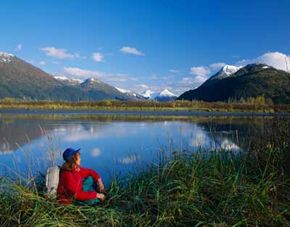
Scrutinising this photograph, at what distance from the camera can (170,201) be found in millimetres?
5574

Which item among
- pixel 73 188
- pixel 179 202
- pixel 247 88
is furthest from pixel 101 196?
pixel 247 88

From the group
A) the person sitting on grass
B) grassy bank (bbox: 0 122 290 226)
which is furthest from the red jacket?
grassy bank (bbox: 0 122 290 226)

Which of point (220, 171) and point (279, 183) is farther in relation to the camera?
point (220, 171)

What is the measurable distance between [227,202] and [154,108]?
74.7m

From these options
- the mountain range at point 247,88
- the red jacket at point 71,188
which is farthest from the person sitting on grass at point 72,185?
the mountain range at point 247,88

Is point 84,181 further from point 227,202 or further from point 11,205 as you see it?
point 227,202

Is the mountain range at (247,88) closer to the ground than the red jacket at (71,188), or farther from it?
farther from it

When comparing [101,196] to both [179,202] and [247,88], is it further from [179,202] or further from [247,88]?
[247,88]

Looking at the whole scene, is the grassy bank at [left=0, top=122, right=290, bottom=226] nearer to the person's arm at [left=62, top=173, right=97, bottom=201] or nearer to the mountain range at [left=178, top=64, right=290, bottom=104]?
the person's arm at [left=62, top=173, right=97, bottom=201]

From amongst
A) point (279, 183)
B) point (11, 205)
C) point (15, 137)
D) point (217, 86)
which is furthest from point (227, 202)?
point (217, 86)

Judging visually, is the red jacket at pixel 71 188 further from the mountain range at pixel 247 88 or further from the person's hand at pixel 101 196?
the mountain range at pixel 247 88

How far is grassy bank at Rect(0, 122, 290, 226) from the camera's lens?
16.8 feet

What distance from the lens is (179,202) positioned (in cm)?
553

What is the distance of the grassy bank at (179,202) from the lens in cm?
513
